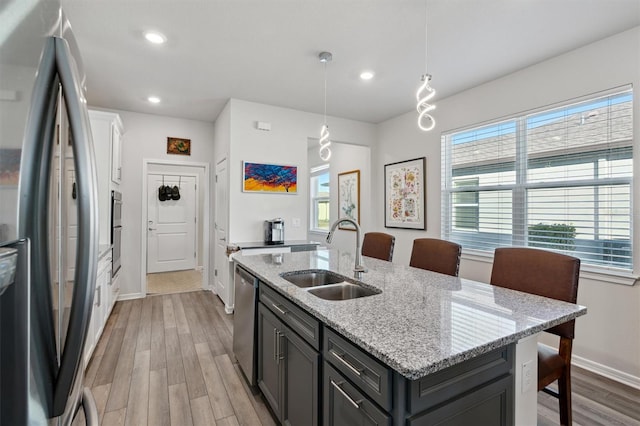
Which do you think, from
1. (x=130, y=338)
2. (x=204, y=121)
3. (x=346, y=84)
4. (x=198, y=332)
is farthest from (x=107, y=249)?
(x=346, y=84)

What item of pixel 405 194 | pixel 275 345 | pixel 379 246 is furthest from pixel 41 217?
pixel 405 194

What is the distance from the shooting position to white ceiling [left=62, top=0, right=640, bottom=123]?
84.7 inches

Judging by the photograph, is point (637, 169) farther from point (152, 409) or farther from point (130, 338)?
point (130, 338)

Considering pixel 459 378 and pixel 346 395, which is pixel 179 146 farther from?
pixel 459 378

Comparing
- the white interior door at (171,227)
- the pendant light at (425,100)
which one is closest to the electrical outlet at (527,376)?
the pendant light at (425,100)

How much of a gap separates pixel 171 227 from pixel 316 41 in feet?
16.7

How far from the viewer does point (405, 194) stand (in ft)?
14.6

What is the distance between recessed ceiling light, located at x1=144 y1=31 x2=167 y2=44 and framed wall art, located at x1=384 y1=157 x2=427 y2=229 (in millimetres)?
3243

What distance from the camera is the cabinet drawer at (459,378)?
952 millimetres

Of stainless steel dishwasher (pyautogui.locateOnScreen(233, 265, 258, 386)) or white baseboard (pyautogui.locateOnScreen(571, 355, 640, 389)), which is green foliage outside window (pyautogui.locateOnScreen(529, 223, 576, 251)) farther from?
stainless steel dishwasher (pyautogui.locateOnScreen(233, 265, 258, 386))

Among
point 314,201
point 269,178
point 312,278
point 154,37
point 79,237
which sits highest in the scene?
point 154,37

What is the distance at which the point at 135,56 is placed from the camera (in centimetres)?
282

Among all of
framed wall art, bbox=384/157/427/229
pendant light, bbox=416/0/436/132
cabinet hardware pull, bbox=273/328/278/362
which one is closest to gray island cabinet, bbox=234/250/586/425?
cabinet hardware pull, bbox=273/328/278/362

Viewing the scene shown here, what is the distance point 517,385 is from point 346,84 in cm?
313
